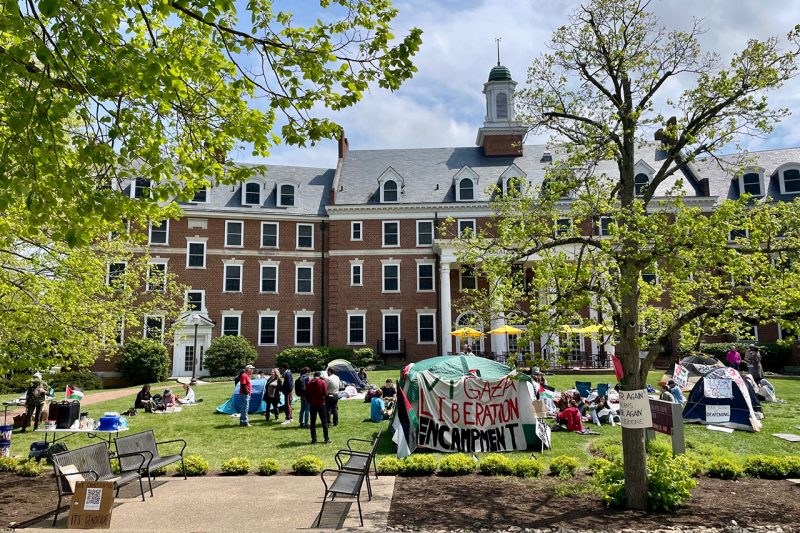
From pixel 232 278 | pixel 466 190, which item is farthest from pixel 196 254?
pixel 466 190

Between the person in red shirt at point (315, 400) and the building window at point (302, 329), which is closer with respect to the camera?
the person in red shirt at point (315, 400)

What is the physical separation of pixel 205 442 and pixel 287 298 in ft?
73.4

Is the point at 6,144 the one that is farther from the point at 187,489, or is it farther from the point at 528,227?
the point at 528,227

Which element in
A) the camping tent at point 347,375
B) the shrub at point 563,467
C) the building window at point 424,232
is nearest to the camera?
the shrub at point 563,467

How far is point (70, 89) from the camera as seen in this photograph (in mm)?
6098

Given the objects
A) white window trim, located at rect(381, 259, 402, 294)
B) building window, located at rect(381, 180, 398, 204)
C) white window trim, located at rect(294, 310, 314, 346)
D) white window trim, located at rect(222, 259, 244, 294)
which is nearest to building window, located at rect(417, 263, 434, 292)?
white window trim, located at rect(381, 259, 402, 294)

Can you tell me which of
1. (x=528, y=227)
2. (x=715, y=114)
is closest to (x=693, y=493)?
(x=528, y=227)

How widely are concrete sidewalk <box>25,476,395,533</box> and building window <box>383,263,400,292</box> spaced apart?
25.9 m

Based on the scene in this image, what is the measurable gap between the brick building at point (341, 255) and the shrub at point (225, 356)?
8.58ft

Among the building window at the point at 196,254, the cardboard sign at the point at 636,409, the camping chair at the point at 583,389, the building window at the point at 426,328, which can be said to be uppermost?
the building window at the point at 196,254

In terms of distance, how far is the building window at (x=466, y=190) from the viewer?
36.2 meters

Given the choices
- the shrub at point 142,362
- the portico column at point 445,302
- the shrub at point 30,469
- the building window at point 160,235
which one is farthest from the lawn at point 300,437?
the building window at point 160,235

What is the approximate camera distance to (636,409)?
7.92 metres

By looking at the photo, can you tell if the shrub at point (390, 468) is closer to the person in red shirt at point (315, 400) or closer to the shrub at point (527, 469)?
the shrub at point (527, 469)
